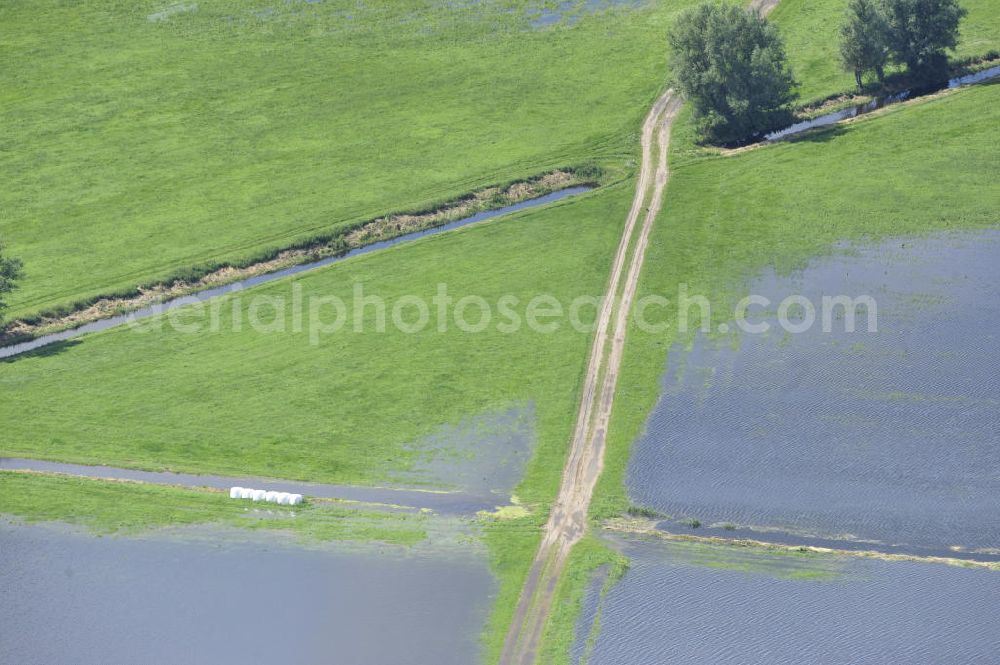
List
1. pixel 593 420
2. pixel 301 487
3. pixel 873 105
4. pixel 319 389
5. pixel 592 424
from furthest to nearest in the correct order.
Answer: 1. pixel 873 105
2. pixel 319 389
3. pixel 593 420
4. pixel 592 424
5. pixel 301 487

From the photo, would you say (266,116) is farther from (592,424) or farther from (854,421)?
(854,421)

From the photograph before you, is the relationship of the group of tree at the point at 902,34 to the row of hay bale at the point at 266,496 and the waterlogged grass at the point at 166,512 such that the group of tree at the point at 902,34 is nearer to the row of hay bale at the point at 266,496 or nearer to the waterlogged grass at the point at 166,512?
the waterlogged grass at the point at 166,512

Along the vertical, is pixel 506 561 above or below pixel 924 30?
below

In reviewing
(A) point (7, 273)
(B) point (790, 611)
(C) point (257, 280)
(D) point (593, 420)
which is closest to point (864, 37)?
(D) point (593, 420)

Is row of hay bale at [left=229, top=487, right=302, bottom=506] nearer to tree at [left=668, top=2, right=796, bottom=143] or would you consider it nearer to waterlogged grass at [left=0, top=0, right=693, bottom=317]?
waterlogged grass at [left=0, top=0, right=693, bottom=317]

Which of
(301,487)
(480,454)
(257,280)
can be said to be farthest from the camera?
(257,280)

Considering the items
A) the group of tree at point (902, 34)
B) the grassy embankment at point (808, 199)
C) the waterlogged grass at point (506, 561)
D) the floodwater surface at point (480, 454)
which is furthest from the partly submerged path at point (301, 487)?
the group of tree at point (902, 34)
